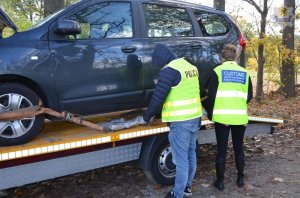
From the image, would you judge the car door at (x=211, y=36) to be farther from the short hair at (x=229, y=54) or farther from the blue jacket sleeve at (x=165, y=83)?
the blue jacket sleeve at (x=165, y=83)

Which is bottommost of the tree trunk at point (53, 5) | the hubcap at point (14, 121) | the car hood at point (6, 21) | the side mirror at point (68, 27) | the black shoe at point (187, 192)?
the black shoe at point (187, 192)

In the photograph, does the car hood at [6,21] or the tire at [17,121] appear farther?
the car hood at [6,21]

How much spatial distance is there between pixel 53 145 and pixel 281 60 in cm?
1248

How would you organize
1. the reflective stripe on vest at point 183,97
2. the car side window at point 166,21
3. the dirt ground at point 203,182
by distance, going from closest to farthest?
the reflective stripe on vest at point 183,97 < the dirt ground at point 203,182 < the car side window at point 166,21

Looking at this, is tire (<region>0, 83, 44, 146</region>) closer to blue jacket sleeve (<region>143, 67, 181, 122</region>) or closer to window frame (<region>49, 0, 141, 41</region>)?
window frame (<region>49, 0, 141, 41</region>)

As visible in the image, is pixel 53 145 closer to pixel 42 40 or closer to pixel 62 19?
pixel 42 40

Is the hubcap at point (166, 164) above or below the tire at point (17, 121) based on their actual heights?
below

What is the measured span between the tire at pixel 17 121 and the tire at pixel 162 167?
158cm

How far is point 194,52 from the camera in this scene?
5676mm

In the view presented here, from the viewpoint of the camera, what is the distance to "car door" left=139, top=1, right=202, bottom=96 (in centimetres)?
514

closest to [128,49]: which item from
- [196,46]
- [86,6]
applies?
[86,6]

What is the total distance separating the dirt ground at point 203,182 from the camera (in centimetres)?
493

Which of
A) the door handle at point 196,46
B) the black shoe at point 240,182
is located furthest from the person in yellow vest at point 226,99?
the door handle at point 196,46

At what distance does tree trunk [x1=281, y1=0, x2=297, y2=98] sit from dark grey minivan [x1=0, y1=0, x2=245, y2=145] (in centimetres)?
937
